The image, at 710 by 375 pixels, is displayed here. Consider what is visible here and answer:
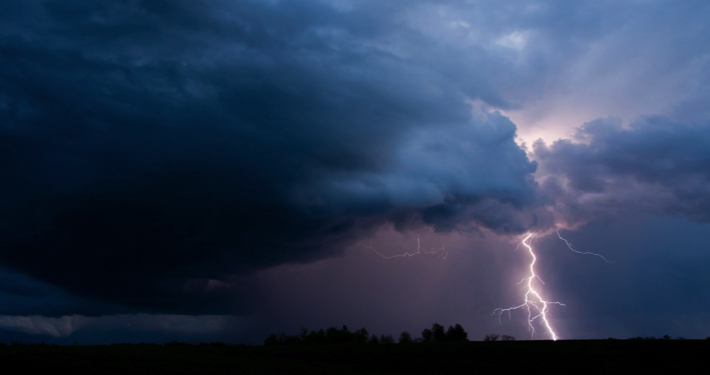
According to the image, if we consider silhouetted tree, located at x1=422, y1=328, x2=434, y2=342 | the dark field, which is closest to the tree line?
silhouetted tree, located at x1=422, y1=328, x2=434, y2=342

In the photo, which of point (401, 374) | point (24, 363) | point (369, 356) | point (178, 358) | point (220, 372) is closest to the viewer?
point (24, 363)

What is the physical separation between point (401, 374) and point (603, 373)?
17873mm

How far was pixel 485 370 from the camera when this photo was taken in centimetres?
4103

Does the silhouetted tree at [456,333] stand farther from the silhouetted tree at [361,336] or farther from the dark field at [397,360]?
the dark field at [397,360]

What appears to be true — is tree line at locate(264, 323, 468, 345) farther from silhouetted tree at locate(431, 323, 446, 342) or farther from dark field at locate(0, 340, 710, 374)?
dark field at locate(0, 340, 710, 374)

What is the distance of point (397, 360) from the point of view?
47.4m

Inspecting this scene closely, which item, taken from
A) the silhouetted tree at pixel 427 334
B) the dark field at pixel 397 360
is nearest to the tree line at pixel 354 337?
the silhouetted tree at pixel 427 334

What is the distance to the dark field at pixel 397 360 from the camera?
118 ft

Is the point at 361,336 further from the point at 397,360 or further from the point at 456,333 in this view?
the point at 397,360

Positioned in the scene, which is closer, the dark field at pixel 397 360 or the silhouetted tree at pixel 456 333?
the dark field at pixel 397 360

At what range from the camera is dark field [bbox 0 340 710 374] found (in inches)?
1417

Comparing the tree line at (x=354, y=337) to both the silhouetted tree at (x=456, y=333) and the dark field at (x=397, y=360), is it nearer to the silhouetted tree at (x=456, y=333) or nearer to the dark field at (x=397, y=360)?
the silhouetted tree at (x=456, y=333)

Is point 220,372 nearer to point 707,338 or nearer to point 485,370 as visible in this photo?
point 485,370

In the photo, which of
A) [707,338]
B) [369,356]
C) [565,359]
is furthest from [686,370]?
[369,356]
